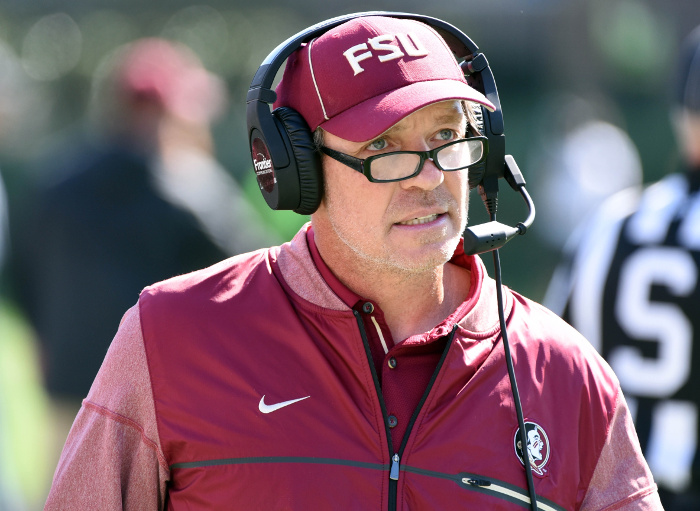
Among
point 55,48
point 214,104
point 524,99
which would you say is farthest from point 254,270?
point 524,99

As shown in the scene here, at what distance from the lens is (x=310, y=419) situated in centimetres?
212

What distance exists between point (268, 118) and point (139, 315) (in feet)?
1.76

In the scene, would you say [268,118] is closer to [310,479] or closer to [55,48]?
[310,479]

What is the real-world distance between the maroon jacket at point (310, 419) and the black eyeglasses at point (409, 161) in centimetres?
27

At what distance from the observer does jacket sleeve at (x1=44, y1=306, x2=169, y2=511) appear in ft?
6.92

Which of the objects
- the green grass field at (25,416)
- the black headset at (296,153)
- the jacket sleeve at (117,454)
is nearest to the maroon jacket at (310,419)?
the jacket sleeve at (117,454)

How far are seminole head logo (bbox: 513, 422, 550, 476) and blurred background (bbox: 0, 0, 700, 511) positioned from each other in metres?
2.62

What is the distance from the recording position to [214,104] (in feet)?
19.4

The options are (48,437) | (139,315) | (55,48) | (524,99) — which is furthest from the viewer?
(524,99)

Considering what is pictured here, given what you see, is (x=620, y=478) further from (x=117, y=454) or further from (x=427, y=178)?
(x=117, y=454)

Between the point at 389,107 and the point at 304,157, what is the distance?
9.3 inches

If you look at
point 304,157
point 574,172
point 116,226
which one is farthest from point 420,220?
point 574,172

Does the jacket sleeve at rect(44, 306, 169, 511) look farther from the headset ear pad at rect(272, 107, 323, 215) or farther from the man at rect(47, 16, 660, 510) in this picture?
the headset ear pad at rect(272, 107, 323, 215)

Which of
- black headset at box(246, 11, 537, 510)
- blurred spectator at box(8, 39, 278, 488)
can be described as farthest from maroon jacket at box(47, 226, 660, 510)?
blurred spectator at box(8, 39, 278, 488)
